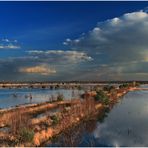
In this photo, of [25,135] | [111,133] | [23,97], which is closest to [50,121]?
[111,133]

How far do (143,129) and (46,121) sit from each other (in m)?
6.52

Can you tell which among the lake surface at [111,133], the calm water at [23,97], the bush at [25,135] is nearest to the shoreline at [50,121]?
the bush at [25,135]

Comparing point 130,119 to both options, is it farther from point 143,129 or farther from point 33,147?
point 33,147

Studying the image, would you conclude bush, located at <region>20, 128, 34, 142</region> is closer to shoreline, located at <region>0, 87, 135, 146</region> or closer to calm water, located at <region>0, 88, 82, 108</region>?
shoreline, located at <region>0, 87, 135, 146</region>

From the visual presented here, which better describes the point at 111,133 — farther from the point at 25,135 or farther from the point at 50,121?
the point at 25,135

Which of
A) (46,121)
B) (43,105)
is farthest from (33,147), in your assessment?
(43,105)

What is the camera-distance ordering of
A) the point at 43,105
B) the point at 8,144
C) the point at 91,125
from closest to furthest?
the point at 8,144 < the point at 91,125 < the point at 43,105

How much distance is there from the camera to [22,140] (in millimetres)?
17109

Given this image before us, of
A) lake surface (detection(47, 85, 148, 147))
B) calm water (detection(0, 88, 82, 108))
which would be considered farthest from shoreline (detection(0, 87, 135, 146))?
calm water (detection(0, 88, 82, 108))

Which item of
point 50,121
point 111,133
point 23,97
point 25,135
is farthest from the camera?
point 23,97

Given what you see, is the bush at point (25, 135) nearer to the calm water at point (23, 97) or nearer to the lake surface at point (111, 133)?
the lake surface at point (111, 133)

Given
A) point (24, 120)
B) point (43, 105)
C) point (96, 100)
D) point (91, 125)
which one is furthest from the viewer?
point (96, 100)

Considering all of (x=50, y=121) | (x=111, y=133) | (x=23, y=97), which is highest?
(x=23, y=97)

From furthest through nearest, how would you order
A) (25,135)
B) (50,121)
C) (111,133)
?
1. (50,121)
2. (111,133)
3. (25,135)
